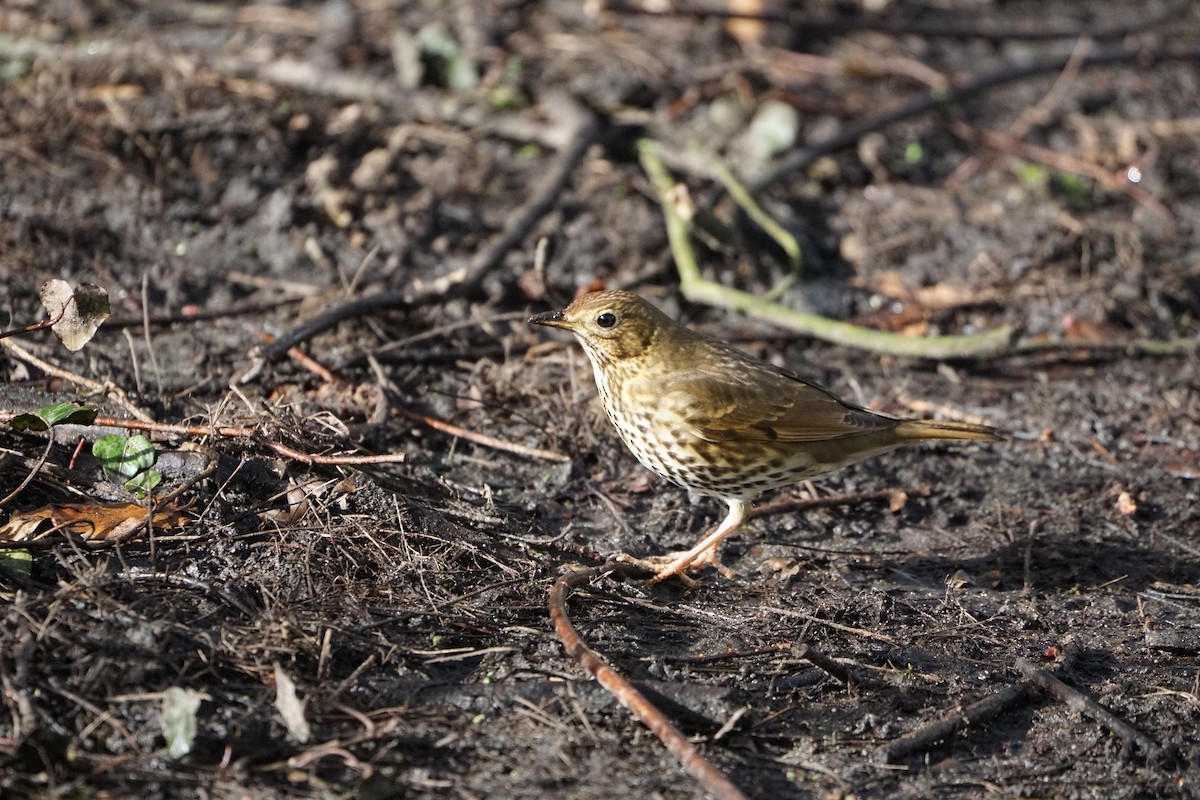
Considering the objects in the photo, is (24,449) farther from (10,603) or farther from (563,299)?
(563,299)

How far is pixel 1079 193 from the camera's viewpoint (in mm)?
7883

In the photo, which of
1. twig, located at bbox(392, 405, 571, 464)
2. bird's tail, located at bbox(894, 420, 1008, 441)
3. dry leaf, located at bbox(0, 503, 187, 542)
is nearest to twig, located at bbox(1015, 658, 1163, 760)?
bird's tail, located at bbox(894, 420, 1008, 441)

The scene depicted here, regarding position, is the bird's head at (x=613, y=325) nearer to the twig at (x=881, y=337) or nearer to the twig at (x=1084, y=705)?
the twig at (x=881, y=337)

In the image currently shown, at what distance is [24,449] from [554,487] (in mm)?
2065

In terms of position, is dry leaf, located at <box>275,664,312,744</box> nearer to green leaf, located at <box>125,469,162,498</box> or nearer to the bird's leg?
green leaf, located at <box>125,469,162,498</box>

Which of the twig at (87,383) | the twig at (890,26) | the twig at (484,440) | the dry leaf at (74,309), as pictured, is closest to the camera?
the dry leaf at (74,309)

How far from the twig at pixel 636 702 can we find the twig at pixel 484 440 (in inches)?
48.3

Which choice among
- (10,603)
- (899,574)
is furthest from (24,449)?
(899,574)

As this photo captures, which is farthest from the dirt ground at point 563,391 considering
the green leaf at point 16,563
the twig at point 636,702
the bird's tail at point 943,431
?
the bird's tail at point 943,431

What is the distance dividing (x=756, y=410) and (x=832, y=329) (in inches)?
57.2

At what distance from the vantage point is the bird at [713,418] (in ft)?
16.1

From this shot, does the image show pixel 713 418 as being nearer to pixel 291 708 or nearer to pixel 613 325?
pixel 613 325

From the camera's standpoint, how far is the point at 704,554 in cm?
478

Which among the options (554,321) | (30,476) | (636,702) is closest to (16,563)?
(30,476)
